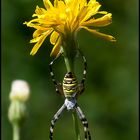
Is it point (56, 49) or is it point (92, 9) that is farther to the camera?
point (56, 49)

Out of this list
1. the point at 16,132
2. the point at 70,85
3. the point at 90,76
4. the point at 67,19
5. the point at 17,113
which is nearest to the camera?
the point at 70,85

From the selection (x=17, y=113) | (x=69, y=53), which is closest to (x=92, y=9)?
(x=69, y=53)

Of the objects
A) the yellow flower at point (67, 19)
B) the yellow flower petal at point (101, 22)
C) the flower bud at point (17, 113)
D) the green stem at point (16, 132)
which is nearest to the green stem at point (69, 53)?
the yellow flower at point (67, 19)

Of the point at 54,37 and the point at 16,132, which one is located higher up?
the point at 54,37

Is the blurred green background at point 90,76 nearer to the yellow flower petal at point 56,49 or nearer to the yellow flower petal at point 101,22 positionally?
the yellow flower petal at point 56,49

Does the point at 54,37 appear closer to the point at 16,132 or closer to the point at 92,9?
the point at 92,9

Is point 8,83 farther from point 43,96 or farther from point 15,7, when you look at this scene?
point 15,7
